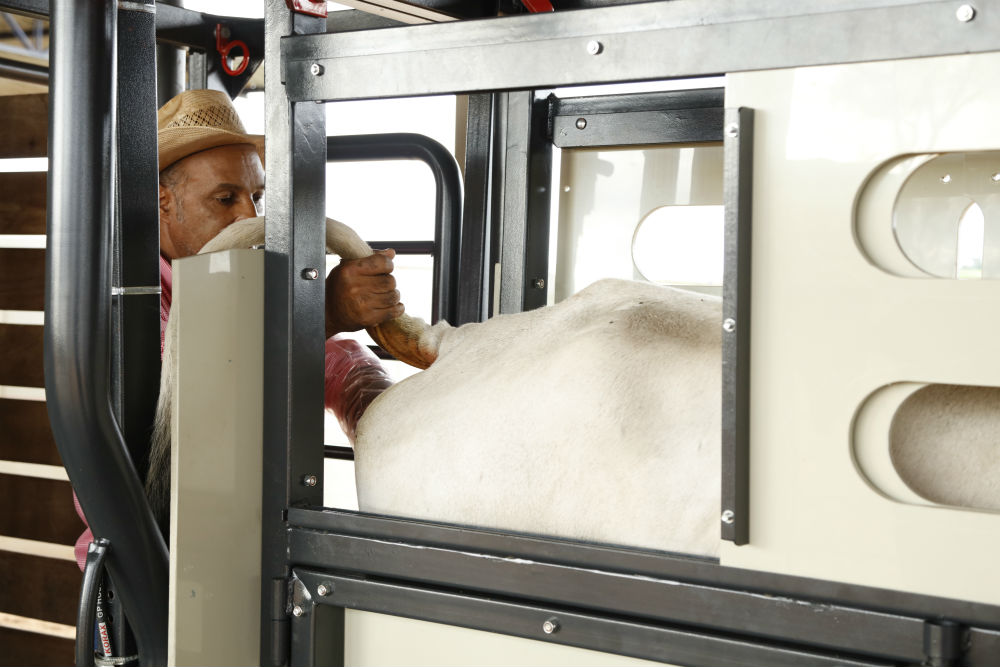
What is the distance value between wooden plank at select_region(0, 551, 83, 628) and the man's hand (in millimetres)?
2139

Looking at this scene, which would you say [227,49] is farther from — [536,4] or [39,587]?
[39,587]

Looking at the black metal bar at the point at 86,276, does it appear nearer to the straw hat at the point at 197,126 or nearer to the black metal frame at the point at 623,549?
the black metal frame at the point at 623,549

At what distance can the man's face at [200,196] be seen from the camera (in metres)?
1.96

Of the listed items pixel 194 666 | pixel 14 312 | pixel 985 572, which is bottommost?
pixel 194 666

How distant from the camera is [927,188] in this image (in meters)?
1.65

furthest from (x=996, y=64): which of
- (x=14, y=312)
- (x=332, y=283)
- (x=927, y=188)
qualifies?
(x=14, y=312)

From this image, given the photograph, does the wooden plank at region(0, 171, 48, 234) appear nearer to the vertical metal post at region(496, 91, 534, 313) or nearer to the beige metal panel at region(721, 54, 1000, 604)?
the vertical metal post at region(496, 91, 534, 313)

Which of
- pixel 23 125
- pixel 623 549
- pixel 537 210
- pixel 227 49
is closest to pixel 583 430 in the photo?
pixel 623 549

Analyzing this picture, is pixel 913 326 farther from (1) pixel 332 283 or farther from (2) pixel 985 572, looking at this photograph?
(1) pixel 332 283

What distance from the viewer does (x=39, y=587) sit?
3.11m

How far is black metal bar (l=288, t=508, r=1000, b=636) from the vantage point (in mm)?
840

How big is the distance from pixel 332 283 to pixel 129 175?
1.02 ft

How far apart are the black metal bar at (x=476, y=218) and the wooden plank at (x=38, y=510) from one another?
157 cm

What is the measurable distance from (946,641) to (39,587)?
2905mm
